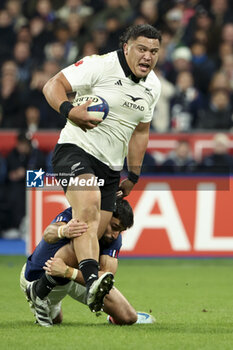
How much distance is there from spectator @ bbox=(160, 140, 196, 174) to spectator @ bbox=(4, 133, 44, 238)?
199cm

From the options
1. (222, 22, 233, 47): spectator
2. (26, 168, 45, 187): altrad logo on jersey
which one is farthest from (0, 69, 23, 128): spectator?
(26, 168, 45, 187): altrad logo on jersey

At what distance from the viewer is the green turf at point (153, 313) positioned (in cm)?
570

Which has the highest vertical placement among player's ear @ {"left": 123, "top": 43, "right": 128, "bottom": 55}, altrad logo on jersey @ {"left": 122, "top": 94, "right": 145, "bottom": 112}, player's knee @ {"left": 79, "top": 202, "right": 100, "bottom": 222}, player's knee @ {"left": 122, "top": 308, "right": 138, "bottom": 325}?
player's ear @ {"left": 123, "top": 43, "right": 128, "bottom": 55}

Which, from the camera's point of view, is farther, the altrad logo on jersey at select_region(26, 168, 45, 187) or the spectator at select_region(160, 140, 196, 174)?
the spectator at select_region(160, 140, 196, 174)

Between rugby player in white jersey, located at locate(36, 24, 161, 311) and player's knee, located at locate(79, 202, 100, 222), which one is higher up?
rugby player in white jersey, located at locate(36, 24, 161, 311)

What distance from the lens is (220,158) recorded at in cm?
1264

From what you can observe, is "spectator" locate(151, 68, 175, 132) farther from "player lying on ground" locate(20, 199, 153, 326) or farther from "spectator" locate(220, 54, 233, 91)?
"player lying on ground" locate(20, 199, 153, 326)

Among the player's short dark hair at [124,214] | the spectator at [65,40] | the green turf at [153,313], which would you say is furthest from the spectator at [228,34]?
the player's short dark hair at [124,214]

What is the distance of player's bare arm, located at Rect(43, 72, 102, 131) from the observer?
6222mm

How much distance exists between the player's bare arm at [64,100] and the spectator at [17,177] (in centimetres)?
643

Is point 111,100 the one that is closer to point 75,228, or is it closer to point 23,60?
point 75,228

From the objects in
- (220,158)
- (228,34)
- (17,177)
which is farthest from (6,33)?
(220,158)

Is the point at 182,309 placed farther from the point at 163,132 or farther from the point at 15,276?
the point at 163,132

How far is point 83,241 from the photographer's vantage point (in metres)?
6.41
